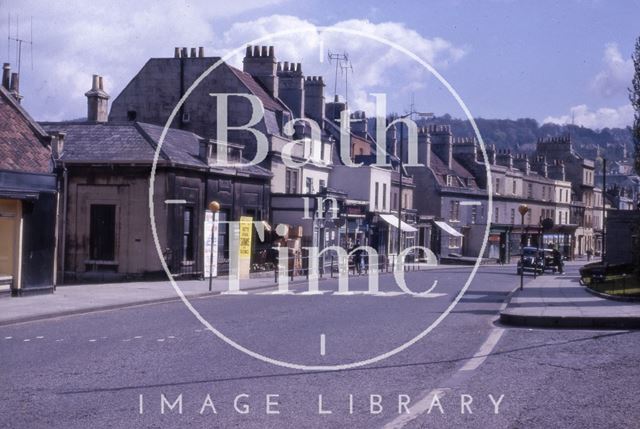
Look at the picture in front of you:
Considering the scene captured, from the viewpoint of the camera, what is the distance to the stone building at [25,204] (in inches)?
914

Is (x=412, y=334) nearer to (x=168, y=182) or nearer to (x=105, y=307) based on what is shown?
(x=105, y=307)

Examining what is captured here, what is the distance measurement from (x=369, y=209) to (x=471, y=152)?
1175 inches

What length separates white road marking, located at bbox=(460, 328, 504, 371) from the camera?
1195 cm

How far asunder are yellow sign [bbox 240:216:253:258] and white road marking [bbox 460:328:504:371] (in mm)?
21418

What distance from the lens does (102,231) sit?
32969mm

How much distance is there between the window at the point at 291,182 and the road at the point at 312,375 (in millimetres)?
Answer: 26618

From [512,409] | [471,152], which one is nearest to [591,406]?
[512,409]

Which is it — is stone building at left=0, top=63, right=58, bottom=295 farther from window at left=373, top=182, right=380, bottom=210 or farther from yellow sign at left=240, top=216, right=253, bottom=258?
window at left=373, top=182, right=380, bottom=210

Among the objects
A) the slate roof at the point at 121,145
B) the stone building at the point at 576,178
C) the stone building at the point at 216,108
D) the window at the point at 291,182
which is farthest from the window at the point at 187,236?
the stone building at the point at 576,178

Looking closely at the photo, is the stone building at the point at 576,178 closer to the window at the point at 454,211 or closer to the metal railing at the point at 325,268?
the window at the point at 454,211

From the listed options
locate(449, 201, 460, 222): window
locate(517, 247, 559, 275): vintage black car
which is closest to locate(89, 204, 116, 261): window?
locate(517, 247, 559, 275): vintage black car

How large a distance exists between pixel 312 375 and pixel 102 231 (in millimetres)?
23391

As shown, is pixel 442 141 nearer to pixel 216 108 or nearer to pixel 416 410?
pixel 216 108

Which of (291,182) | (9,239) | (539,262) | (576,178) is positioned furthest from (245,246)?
(576,178)
